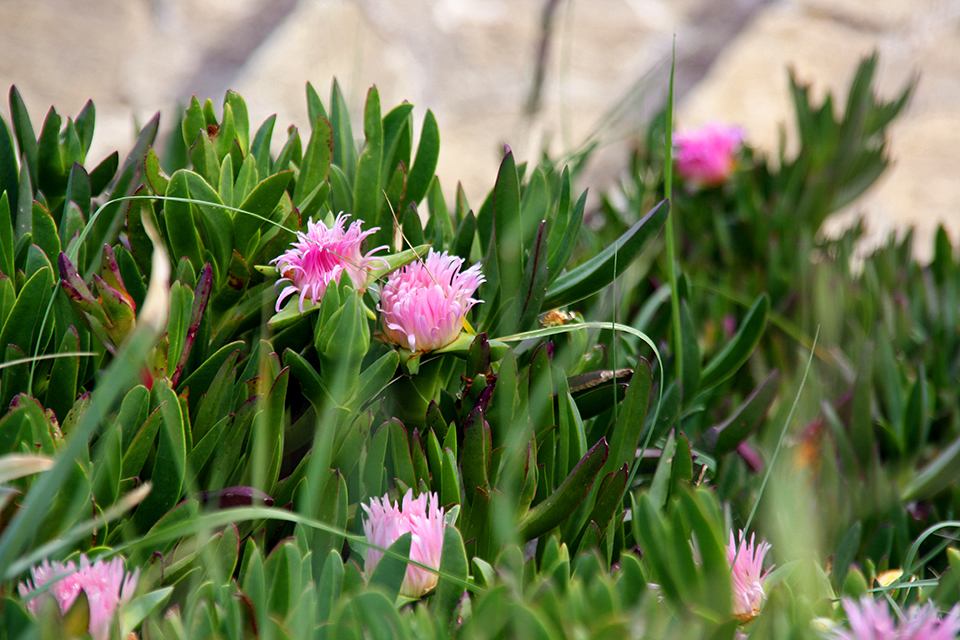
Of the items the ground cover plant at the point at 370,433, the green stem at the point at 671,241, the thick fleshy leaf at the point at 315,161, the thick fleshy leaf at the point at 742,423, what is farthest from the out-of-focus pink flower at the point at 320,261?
the thick fleshy leaf at the point at 742,423

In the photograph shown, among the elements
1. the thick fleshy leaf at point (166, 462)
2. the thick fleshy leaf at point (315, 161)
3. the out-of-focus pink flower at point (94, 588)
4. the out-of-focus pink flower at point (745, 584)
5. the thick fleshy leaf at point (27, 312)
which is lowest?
the out-of-focus pink flower at point (745, 584)

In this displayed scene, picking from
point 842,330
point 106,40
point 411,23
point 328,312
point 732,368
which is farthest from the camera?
point 411,23

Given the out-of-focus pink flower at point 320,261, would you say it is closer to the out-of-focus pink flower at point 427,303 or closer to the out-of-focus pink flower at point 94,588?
the out-of-focus pink flower at point 427,303

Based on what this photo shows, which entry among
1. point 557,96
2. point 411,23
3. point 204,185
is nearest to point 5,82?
point 411,23

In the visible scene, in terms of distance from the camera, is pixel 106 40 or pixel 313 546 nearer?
pixel 313 546

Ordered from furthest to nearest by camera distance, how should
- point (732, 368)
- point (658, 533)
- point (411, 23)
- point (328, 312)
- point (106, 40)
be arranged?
point (411, 23), point (106, 40), point (732, 368), point (328, 312), point (658, 533)

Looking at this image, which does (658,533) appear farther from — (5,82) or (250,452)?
(5,82)
